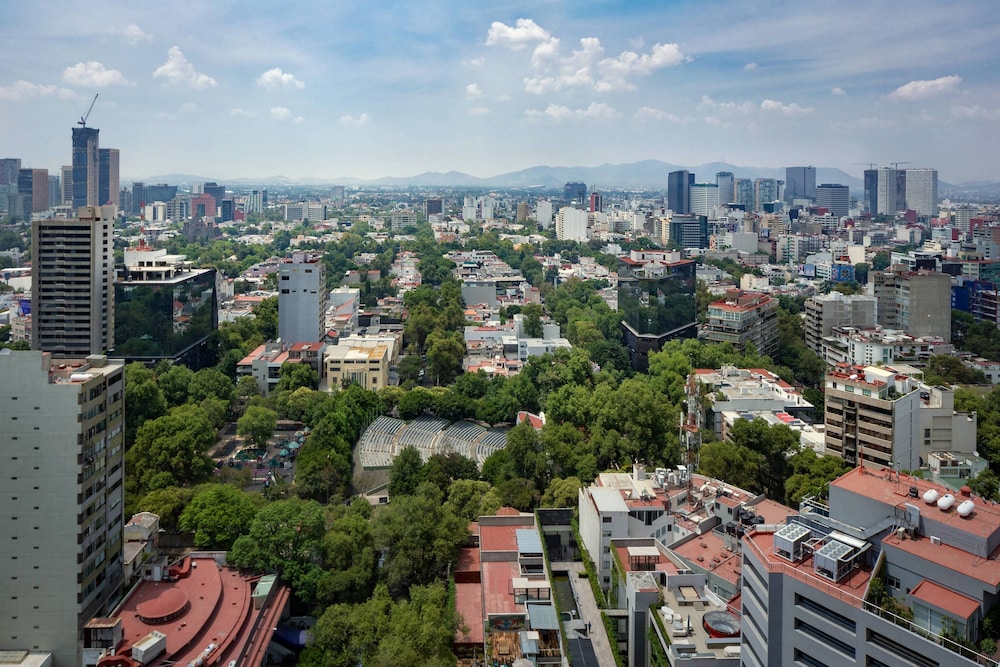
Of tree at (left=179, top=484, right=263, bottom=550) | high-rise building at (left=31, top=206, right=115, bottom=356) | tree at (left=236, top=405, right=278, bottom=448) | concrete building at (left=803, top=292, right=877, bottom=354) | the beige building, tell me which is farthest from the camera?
concrete building at (left=803, top=292, right=877, bottom=354)

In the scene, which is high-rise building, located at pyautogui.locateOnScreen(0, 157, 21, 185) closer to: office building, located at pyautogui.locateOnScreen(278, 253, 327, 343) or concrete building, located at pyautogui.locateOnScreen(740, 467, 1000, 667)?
office building, located at pyautogui.locateOnScreen(278, 253, 327, 343)

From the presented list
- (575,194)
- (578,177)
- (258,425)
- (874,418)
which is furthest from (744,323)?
(578,177)

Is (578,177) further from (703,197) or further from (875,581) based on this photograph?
(875,581)

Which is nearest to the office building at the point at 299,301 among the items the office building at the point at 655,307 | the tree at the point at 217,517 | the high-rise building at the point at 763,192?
the office building at the point at 655,307

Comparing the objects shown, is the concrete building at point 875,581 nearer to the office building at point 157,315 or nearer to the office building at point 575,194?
the office building at point 157,315

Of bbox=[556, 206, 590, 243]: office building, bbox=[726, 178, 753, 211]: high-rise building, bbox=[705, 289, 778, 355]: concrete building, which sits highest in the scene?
bbox=[726, 178, 753, 211]: high-rise building

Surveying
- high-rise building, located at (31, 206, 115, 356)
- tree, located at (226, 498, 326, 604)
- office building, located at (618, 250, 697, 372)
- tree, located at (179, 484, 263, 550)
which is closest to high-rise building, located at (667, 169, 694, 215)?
office building, located at (618, 250, 697, 372)
